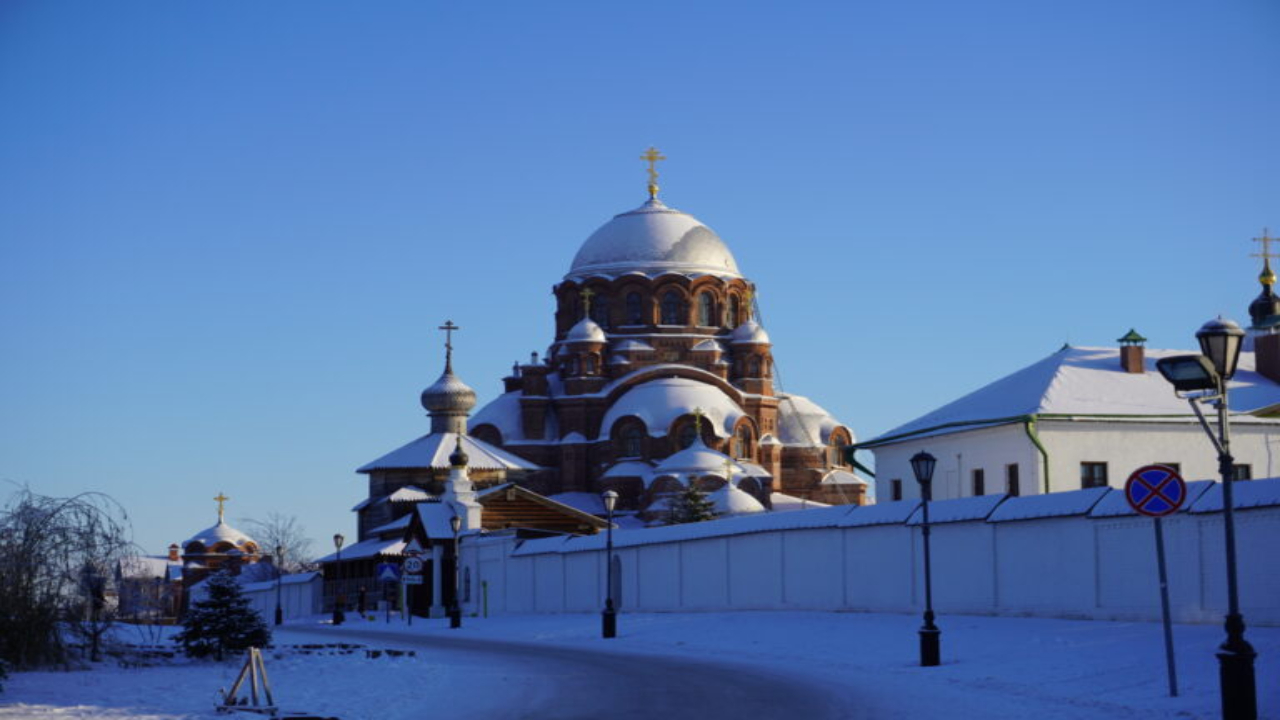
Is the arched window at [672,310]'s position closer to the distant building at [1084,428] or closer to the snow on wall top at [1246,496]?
the distant building at [1084,428]

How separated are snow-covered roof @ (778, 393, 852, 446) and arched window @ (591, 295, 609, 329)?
31.3 feet

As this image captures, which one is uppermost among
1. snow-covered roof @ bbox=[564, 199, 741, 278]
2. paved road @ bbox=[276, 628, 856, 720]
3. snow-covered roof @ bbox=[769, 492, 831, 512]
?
snow-covered roof @ bbox=[564, 199, 741, 278]

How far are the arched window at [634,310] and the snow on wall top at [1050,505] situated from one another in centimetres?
5422

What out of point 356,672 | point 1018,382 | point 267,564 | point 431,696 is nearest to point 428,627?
point 1018,382

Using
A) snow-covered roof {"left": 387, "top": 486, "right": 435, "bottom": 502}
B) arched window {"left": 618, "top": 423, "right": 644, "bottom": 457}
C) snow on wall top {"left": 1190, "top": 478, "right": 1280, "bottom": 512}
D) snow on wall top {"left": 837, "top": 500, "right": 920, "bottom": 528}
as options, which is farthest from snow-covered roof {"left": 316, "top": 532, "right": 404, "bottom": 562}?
snow on wall top {"left": 1190, "top": 478, "right": 1280, "bottom": 512}

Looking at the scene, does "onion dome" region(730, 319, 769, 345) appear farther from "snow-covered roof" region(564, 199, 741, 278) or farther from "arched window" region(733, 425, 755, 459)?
"arched window" region(733, 425, 755, 459)

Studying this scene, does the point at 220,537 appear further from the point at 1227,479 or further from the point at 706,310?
the point at 1227,479

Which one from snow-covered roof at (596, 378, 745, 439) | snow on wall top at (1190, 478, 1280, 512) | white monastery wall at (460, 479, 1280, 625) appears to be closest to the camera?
snow on wall top at (1190, 478, 1280, 512)

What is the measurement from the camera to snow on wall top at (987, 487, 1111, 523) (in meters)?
24.1

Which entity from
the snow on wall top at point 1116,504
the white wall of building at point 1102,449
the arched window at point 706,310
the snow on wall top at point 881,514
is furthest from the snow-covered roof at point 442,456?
the snow on wall top at point 1116,504

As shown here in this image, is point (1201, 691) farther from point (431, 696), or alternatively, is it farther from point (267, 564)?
point (267, 564)

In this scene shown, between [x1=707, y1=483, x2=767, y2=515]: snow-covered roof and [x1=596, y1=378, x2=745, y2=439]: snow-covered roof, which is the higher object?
[x1=596, y1=378, x2=745, y2=439]: snow-covered roof

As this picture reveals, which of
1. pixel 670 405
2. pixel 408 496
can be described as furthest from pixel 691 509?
pixel 408 496

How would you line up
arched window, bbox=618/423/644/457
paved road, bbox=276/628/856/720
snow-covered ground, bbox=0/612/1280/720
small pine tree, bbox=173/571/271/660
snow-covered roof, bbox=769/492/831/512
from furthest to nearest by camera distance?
arched window, bbox=618/423/644/457 → snow-covered roof, bbox=769/492/831/512 → small pine tree, bbox=173/571/271/660 → snow-covered ground, bbox=0/612/1280/720 → paved road, bbox=276/628/856/720
